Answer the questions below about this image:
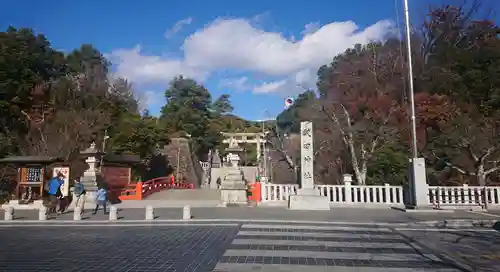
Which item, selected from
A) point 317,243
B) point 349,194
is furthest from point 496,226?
point 349,194

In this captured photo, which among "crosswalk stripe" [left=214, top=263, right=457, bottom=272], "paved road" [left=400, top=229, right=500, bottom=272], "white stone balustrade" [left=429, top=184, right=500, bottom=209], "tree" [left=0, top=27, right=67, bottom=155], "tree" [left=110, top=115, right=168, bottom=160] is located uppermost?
"tree" [left=0, top=27, right=67, bottom=155]

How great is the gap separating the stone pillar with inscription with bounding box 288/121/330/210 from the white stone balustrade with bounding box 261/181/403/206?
765mm

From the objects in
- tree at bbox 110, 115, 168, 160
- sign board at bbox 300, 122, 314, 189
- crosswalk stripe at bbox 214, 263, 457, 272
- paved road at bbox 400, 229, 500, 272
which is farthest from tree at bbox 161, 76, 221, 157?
crosswalk stripe at bbox 214, 263, 457, 272

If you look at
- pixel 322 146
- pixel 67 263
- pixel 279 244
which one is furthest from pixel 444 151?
pixel 67 263

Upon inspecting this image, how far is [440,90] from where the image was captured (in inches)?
937

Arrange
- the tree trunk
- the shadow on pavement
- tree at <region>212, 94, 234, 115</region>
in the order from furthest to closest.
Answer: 1. tree at <region>212, 94, 234, 115</region>
2. the tree trunk
3. the shadow on pavement

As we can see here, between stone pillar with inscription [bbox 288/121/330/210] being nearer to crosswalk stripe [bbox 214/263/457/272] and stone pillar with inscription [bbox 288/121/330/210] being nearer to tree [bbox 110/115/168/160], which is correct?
crosswalk stripe [bbox 214/263/457/272]

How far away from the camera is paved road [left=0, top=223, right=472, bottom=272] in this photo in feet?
19.9

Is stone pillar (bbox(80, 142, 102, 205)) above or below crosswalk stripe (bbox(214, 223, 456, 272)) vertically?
above

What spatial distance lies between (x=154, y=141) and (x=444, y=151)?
2683 centimetres

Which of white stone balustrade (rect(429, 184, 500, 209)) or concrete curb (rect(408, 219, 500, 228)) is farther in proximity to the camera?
white stone balustrade (rect(429, 184, 500, 209))

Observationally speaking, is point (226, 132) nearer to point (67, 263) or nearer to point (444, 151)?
point (444, 151)

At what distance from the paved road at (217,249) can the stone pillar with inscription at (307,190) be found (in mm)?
4529

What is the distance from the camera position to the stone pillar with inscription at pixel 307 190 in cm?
1533
